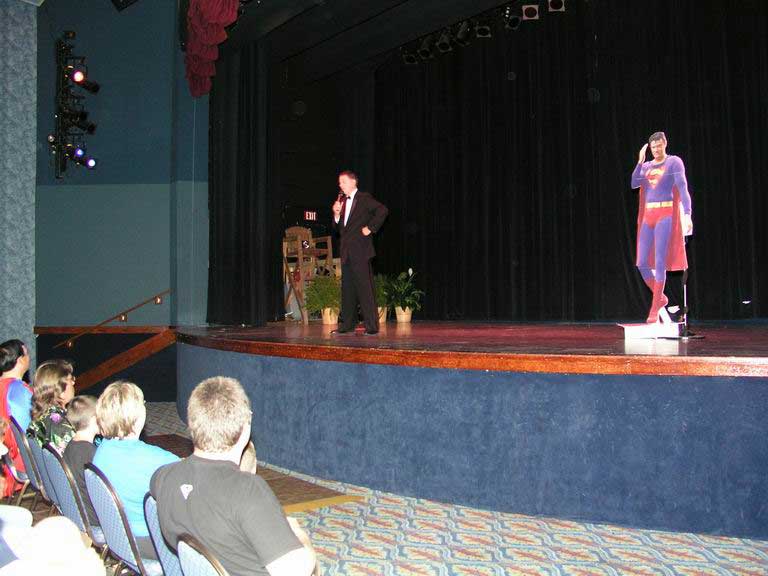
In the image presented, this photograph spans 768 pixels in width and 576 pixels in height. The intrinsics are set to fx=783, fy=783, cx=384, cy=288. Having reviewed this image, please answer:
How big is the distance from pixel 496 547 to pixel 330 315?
19.3 ft

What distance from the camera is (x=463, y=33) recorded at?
404 inches

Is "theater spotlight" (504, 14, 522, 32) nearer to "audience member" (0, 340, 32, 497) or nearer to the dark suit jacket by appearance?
the dark suit jacket

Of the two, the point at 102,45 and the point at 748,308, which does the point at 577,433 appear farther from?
the point at 102,45

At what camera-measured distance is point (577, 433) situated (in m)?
4.01

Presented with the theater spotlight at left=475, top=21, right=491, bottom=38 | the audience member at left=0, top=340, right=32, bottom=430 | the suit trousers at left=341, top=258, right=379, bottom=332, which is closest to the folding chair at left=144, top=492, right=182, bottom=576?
the audience member at left=0, top=340, right=32, bottom=430

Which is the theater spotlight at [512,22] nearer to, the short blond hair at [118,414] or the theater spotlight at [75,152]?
the theater spotlight at [75,152]

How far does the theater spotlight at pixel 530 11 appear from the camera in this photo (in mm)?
9840

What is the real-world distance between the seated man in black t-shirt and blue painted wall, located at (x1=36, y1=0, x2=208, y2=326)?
907 centimetres

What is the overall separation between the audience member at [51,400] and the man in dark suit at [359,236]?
9.62 ft

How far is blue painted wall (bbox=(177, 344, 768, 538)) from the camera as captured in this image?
374 cm

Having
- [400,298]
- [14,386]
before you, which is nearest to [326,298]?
[400,298]

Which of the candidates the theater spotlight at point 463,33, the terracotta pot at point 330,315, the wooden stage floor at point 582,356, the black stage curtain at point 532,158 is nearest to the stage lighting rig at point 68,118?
the black stage curtain at point 532,158

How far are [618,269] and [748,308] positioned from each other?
62.7 inches

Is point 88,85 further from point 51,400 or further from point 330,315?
point 51,400
